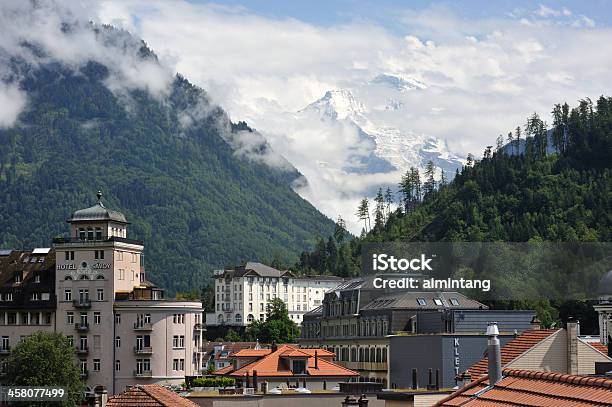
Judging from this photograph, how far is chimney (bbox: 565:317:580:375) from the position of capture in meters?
40.7

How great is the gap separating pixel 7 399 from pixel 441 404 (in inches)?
3126

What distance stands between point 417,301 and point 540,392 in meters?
113

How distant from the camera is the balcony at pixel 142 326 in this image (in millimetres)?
126750

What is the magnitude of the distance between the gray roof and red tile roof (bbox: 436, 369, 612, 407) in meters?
108

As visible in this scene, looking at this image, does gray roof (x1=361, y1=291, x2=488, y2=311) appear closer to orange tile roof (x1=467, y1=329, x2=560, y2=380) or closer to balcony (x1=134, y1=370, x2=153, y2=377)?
balcony (x1=134, y1=370, x2=153, y2=377)

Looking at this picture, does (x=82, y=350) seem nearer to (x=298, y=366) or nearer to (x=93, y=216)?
(x=93, y=216)

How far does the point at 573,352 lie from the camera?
135 ft

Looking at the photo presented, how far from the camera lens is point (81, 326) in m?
128

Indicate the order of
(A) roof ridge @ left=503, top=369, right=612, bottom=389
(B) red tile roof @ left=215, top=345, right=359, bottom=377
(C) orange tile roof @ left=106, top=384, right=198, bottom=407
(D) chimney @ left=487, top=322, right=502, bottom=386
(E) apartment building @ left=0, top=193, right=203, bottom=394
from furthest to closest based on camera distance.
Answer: (E) apartment building @ left=0, top=193, right=203, bottom=394, (B) red tile roof @ left=215, top=345, right=359, bottom=377, (C) orange tile roof @ left=106, top=384, right=198, bottom=407, (D) chimney @ left=487, top=322, right=502, bottom=386, (A) roof ridge @ left=503, top=369, right=612, bottom=389

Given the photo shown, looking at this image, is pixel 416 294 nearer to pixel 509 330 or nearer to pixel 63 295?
pixel 509 330

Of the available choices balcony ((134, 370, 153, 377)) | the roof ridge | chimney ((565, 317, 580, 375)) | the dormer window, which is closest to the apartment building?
balcony ((134, 370, 153, 377))

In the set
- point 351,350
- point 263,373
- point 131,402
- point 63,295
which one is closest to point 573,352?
point 131,402

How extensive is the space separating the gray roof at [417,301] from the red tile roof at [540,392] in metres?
108

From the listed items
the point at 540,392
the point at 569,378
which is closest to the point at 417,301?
the point at 540,392
